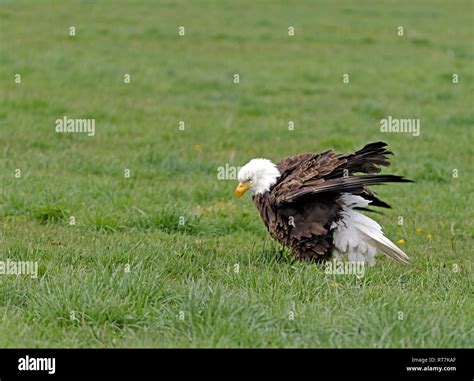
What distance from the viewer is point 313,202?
7363mm

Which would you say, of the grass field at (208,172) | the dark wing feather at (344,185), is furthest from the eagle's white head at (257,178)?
the grass field at (208,172)

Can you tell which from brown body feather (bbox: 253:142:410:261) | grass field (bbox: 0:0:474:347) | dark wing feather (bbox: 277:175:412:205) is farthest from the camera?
brown body feather (bbox: 253:142:410:261)

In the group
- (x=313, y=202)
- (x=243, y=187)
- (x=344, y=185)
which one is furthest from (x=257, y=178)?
(x=344, y=185)

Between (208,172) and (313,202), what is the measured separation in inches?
152

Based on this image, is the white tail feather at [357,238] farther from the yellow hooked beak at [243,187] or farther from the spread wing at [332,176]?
the yellow hooked beak at [243,187]

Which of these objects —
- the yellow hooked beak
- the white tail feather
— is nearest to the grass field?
the white tail feather

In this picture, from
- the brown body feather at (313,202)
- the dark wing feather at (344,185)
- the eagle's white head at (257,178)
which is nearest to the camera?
the dark wing feather at (344,185)

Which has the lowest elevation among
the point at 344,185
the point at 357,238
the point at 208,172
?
the point at 357,238

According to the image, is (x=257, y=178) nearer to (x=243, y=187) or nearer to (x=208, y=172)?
(x=243, y=187)

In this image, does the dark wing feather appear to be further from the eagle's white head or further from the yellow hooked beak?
the yellow hooked beak

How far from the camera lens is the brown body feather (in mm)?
7230

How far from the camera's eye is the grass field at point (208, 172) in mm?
5621
